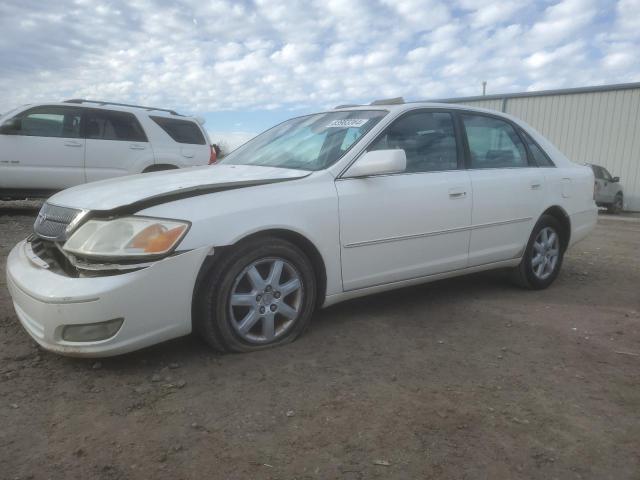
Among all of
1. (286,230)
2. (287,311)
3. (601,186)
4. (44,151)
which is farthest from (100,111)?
Answer: (601,186)

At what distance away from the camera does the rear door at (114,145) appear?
27.5ft

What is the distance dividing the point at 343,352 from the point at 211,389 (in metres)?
0.85

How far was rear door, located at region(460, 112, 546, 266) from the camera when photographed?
4180 millimetres

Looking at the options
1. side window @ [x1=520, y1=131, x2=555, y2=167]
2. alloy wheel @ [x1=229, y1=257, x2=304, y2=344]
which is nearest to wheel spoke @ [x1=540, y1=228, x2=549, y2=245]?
side window @ [x1=520, y1=131, x2=555, y2=167]

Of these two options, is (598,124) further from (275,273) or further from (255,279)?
(255,279)

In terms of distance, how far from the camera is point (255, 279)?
3.05 m

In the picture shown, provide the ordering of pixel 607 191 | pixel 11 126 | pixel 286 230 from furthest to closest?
pixel 607 191
pixel 11 126
pixel 286 230

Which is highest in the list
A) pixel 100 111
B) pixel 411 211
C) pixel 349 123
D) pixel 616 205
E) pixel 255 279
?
pixel 100 111

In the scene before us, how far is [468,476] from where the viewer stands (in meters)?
2.02

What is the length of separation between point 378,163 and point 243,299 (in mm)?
1183

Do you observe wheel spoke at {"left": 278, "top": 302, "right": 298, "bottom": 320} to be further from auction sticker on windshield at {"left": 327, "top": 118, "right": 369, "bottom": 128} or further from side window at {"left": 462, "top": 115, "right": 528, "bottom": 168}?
side window at {"left": 462, "top": 115, "right": 528, "bottom": 168}

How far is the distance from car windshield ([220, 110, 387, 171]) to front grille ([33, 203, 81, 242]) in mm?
1370

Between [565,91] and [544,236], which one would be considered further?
[565,91]

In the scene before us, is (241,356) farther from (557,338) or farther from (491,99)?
(491,99)
